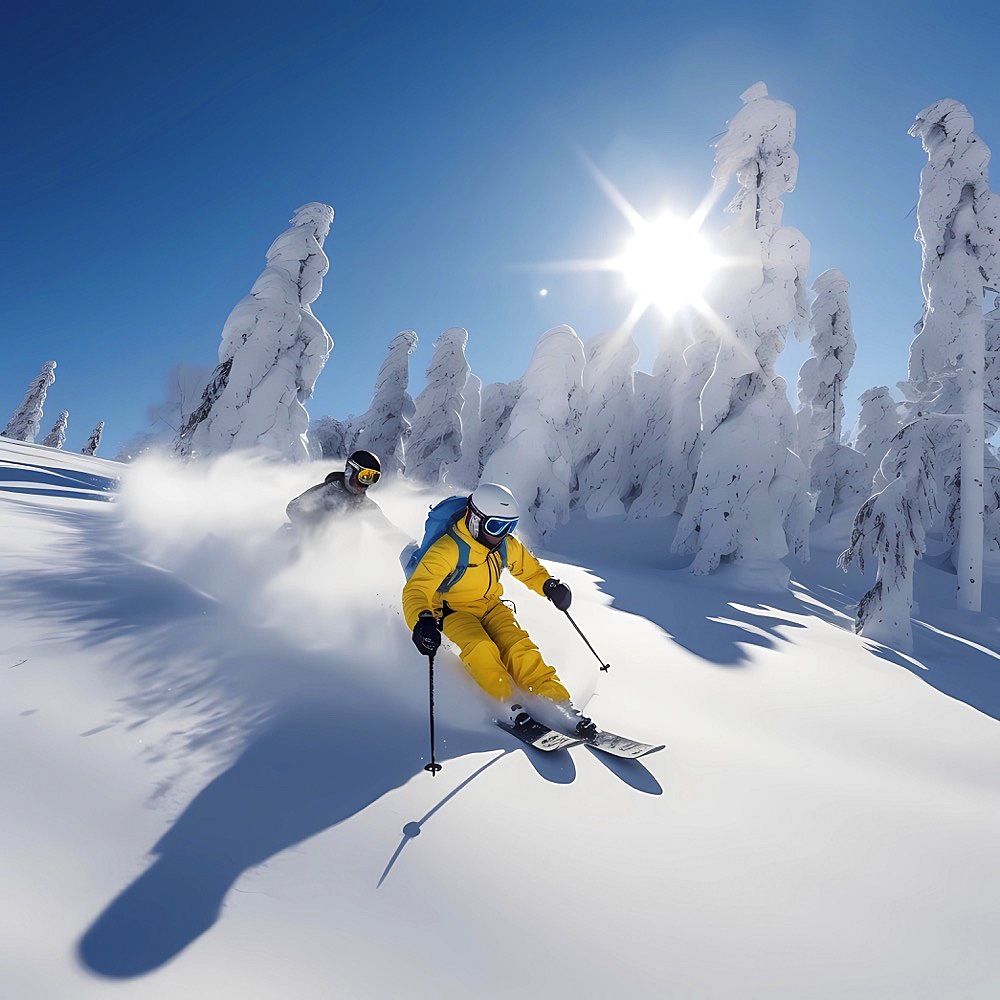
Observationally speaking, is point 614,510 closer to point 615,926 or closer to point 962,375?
point 962,375

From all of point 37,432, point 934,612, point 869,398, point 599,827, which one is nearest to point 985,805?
point 599,827

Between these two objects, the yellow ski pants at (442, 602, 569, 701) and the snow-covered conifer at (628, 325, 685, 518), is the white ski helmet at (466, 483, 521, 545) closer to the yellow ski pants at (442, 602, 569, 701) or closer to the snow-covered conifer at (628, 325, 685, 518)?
the yellow ski pants at (442, 602, 569, 701)

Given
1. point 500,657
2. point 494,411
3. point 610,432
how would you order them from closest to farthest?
point 500,657 → point 610,432 → point 494,411

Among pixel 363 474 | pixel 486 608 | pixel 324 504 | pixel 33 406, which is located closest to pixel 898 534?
pixel 486 608

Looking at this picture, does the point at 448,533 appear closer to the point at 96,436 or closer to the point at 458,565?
the point at 458,565

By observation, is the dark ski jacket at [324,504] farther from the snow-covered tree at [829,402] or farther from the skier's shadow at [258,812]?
the snow-covered tree at [829,402]

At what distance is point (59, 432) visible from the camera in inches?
2039

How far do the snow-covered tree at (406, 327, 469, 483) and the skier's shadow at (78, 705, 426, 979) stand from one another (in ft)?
88.6

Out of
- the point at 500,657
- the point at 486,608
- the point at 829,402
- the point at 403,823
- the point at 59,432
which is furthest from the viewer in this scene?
the point at 59,432

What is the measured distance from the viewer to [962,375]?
492 inches

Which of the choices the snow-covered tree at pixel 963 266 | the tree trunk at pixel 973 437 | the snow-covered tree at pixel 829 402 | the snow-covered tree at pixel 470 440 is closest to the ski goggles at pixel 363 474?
the snow-covered tree at pixel 963 266

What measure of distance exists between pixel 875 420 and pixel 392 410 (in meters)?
24.3

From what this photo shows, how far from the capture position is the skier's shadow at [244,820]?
149 cm

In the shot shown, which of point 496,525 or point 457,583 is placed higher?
point 496,525
